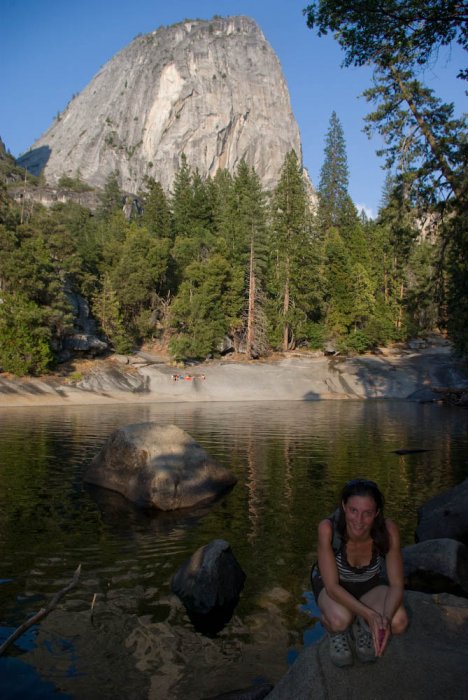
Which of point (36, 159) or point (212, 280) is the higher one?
point (36, 159)

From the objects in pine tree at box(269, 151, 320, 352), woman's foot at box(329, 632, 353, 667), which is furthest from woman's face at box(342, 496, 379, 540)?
pine tree at box(269, 151, 320, 352)

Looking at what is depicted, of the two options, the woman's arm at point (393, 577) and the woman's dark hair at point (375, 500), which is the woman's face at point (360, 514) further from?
the woman's arm at point (393, 577)

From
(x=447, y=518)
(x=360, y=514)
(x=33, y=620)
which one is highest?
(x=360, y=514)

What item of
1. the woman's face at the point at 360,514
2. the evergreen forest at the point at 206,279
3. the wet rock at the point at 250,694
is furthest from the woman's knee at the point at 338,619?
the evergreen forest at the point at 206,279

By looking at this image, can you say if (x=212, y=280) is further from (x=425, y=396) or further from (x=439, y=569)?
(x=439, y=569)

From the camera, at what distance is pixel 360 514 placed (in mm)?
4547

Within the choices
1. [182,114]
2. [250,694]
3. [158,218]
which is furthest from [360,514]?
[182,114]

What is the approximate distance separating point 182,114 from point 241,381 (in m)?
119

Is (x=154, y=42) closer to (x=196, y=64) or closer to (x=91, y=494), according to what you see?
(x=196, y=64)

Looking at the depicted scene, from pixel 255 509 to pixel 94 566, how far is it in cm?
434

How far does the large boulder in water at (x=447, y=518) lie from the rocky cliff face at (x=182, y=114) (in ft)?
429

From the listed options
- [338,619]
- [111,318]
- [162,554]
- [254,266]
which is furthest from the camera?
[254,266]

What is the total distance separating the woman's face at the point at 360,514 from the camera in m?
4.53

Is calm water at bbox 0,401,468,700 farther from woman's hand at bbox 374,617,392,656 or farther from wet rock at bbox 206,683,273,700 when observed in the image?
woman's hand at bbox 374,617,392,656
